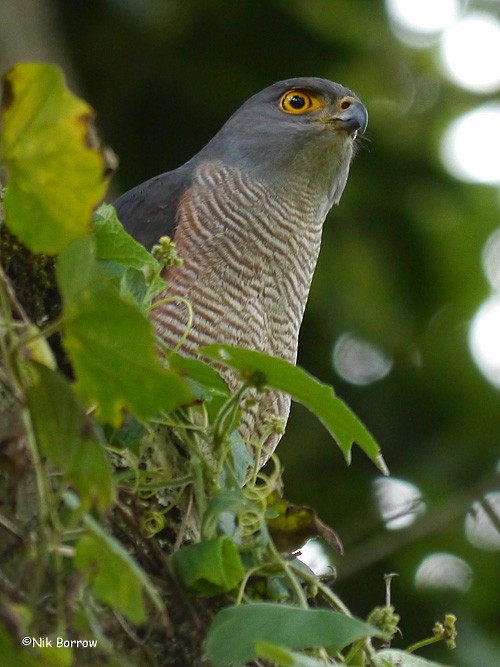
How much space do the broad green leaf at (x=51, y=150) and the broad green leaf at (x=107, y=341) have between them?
0.07m

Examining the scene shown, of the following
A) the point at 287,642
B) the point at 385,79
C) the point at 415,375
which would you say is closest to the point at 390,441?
the point at 415,375

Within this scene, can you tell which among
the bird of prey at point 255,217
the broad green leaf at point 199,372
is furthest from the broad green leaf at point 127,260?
the bird of prey at point 255,217

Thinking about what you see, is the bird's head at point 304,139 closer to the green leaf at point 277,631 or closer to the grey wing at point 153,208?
the grey wing at point 153,208

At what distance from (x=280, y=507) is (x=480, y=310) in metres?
5.06

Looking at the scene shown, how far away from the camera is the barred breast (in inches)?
162

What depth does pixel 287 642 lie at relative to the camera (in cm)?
195

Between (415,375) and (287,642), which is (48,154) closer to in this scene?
(287,642)

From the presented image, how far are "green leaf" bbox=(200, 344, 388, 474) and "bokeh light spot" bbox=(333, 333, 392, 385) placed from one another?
16.6ft

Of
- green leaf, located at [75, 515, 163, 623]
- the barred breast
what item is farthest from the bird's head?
green leaf, located at [75, 515, 163, 623]

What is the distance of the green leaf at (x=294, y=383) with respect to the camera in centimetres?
223

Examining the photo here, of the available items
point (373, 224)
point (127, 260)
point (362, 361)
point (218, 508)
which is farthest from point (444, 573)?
point (218, 508)

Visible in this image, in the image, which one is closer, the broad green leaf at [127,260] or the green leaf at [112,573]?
the green leaf at [112,573]

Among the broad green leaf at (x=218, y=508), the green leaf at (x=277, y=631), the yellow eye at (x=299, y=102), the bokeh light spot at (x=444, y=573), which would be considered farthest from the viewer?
the bokeh light spot at (x=444, y=573)

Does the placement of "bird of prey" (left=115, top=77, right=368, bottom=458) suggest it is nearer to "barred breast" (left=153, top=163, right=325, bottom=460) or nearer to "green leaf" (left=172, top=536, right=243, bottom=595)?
"barred breast" (left=153, top=163, right=325, bottom=460)
